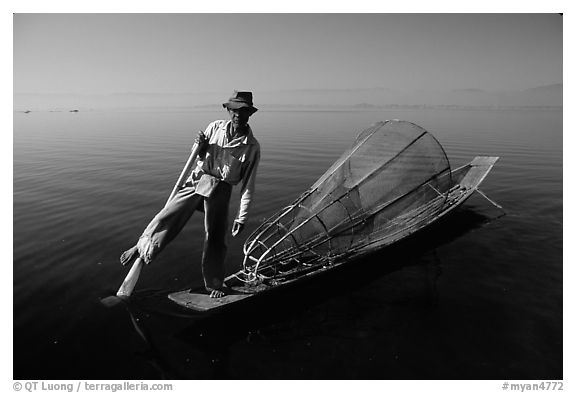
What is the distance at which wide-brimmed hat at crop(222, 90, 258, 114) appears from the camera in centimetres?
498

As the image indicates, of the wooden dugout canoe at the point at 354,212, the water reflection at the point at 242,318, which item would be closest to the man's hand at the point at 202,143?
the wooden dugout canoe at the point at 354,212

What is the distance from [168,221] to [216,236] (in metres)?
0.83

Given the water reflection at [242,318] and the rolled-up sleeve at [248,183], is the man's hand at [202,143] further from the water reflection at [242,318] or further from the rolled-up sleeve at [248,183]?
the water reflection at [242,318]

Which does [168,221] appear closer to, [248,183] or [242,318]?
[248,183]

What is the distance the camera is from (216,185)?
5.34 m

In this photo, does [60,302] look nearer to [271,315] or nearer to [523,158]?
[271,315]

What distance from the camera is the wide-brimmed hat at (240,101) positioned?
4975 mm

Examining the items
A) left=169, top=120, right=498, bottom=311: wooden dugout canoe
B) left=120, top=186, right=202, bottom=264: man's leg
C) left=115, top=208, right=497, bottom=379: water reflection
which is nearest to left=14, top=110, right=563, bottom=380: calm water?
left=115, top=208, right=497, bottom=379: water reflection

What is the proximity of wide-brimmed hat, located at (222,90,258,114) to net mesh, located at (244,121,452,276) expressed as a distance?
272cm

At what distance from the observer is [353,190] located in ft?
28.2

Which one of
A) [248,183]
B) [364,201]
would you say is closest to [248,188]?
[248,183]
